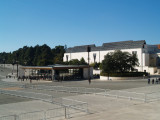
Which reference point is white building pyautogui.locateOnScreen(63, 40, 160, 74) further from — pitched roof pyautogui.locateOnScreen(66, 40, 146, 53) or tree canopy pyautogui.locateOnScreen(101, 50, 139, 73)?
tree canopy pyautogui.locateOnScreen(101, 50, 139, 73)

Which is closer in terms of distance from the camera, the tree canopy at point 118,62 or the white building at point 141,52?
the tree canopy at point 118,62

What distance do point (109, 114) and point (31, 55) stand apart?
125366 millimetres

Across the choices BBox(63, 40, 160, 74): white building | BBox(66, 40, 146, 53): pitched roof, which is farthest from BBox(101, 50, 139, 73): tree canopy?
BBox(66, 40, 146, 53): pitched roof

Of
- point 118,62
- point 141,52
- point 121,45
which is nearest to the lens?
point 118,62

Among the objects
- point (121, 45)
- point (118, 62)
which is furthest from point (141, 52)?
point (118, 62)

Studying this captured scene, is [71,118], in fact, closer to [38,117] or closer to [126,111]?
[38,117]

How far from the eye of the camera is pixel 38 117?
12.4 meters

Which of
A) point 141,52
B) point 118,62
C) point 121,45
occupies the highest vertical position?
point 121,45

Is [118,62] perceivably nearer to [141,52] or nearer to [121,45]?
[141,52]

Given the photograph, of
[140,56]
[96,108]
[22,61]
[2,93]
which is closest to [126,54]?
[140,56]

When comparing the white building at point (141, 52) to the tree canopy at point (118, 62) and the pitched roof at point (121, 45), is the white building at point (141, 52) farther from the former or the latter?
the tree canopy at point (118, 62)

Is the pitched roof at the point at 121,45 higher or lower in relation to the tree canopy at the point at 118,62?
higher

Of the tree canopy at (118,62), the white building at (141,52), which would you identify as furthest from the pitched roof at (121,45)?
the tree canopy at (118,62)

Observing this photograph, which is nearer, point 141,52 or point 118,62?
point 118,62
